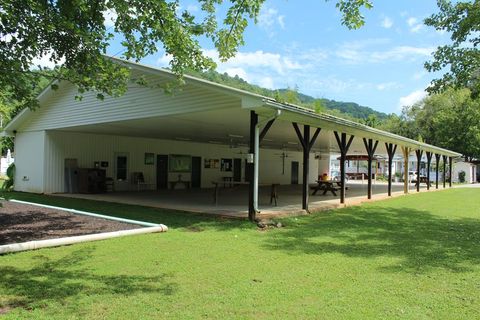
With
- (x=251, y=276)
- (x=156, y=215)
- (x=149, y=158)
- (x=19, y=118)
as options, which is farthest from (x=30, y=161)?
(x=251, y=276)

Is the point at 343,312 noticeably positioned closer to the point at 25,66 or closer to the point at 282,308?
the point at 282,308

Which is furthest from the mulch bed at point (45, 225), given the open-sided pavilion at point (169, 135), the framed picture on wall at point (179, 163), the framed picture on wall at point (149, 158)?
the framed picture on wall at point (179, 163)

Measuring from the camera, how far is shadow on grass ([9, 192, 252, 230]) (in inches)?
380

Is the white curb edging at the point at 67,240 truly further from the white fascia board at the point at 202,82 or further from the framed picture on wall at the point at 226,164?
the framed picture on wall at the point at 226,164

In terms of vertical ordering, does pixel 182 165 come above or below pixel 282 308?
above

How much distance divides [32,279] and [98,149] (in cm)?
1437

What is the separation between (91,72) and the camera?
21.4 ft

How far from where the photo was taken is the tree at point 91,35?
19.4ft

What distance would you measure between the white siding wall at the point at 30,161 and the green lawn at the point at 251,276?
34.7ft

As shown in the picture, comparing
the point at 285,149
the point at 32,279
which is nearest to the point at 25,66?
the point at 32,279

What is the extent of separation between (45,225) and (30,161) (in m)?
10.5

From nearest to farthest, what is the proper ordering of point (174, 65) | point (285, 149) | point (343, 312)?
point (343, 312)
point (174, 65)
point (285, 149)

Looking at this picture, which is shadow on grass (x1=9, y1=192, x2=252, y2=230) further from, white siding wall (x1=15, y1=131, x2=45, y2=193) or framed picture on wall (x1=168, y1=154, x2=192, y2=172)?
framed picture on wall (x1=168, y1=154, x2=192, y2=172)

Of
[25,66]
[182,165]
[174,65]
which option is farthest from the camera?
[182,165]
